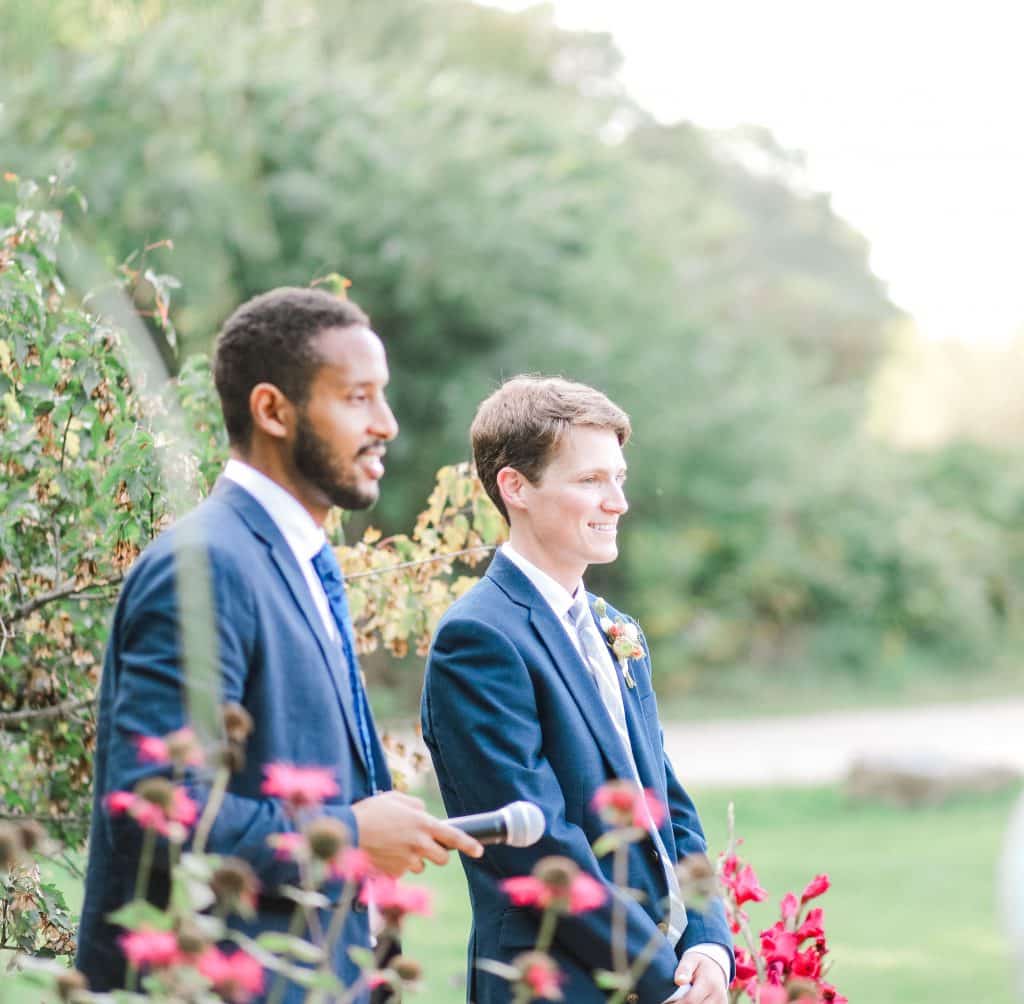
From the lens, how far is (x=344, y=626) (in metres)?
2.39

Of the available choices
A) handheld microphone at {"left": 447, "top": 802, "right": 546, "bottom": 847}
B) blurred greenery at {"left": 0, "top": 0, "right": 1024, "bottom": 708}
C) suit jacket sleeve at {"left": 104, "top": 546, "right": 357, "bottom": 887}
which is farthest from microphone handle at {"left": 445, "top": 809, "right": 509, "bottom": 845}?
blurred greenery at {"left": 0, "top": 0, "right": 1024, "bottom": 708}

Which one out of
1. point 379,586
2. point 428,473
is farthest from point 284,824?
point 428,473

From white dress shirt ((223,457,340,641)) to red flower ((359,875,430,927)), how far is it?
0.44 metres

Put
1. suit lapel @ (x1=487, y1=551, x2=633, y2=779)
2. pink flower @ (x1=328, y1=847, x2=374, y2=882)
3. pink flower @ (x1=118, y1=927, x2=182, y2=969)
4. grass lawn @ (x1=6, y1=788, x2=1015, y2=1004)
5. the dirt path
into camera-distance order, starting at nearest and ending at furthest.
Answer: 1. pink flower @ (x1=118, y1=927, x2=182, y2=969)
2. pink flower @ (x1=328, y1=847, x2=374, y2=882)
3. suit lapel @ (x1=487, y1=551, x2=633, y2=779)
4. grass lawn @ (x1=6, y1=788, x2=1015, y2=1004)
5. the dirt path

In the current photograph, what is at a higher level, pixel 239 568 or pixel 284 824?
pixel 239 568

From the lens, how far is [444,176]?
15727 millimetres

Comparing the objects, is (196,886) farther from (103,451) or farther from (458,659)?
(103,451)

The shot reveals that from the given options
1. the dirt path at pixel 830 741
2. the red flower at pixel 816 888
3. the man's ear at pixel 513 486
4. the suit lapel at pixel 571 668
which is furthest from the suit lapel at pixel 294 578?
the dirt path at pixel 830 741

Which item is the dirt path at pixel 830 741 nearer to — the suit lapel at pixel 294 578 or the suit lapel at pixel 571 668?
the suit lapel at pixel 571 668

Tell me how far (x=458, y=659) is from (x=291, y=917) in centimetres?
76

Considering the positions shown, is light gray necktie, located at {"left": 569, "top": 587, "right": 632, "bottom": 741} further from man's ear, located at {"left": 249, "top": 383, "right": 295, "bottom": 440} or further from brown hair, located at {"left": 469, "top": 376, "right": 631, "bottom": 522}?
man's ear, located at {"left": 249, "top": 383, "right": 295, "bottom": 440}

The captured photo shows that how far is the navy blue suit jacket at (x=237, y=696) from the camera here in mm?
2092

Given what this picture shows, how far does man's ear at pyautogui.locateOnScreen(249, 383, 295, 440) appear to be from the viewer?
7.46 ft

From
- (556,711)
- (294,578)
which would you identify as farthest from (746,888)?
(294,578)
